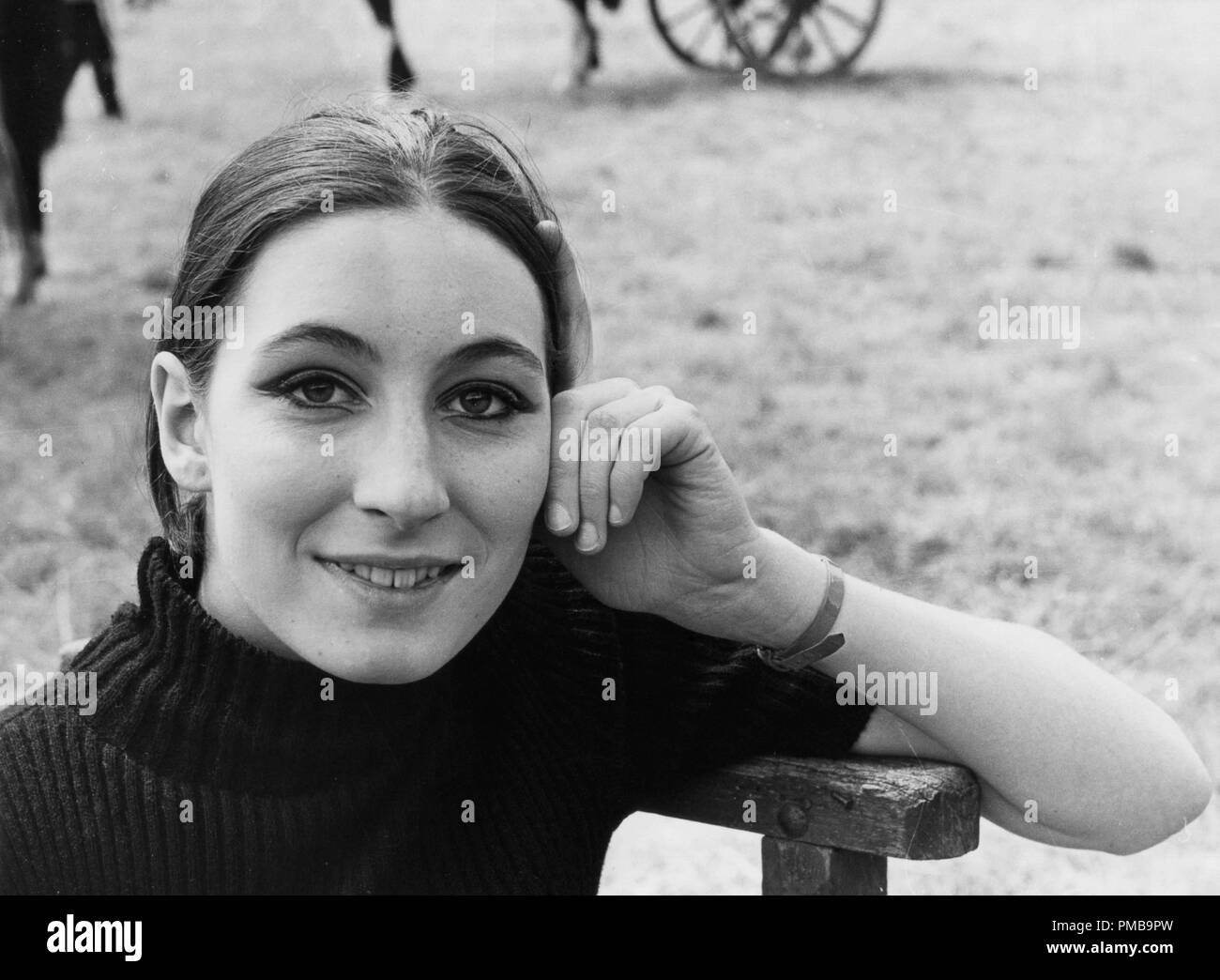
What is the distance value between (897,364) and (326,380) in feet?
12.8

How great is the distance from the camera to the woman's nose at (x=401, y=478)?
4.88 feet

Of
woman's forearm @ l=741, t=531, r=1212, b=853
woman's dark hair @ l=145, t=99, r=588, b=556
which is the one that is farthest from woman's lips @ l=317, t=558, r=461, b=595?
woman's forearm @ l=741, t=531, r=1212, b=853

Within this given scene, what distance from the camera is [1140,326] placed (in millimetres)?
5270

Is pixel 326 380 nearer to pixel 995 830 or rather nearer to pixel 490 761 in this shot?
pixel 490 761

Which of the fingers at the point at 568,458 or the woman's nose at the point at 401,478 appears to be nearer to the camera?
the woman's nose at the point at 401,478

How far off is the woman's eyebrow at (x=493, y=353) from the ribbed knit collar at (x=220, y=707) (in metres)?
0.40

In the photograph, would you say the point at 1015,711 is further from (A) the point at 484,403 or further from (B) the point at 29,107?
(B) the point at 29,107

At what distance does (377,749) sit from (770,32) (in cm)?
584

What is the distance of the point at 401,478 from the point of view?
1491 millimetres

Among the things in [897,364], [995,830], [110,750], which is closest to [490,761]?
[110,750]

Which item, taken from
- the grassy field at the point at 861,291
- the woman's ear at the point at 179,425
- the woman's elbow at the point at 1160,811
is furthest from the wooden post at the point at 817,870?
the grassy field at the point at 861,291

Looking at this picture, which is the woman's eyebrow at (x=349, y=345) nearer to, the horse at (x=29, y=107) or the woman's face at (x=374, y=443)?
the woman's face at (x=374, y=443)

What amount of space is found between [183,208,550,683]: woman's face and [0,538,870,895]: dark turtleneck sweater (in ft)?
0.51

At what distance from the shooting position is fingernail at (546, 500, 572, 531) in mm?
1646
